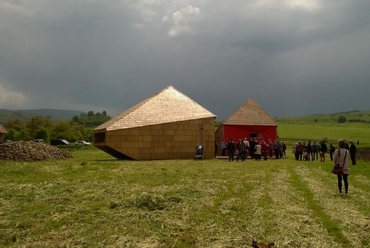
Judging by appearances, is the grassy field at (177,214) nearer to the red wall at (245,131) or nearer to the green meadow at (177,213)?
the green meadow at (177,213)

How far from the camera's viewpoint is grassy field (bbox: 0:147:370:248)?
8227 millimetres

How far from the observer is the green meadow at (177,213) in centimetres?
823

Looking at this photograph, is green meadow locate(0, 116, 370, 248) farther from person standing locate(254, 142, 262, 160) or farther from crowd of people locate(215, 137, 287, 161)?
person standing locate(254, 142, 262, 160)

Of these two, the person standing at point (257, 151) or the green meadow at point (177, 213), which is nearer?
the green meadow at point (177, 213)

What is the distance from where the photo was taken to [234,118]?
43031 mm

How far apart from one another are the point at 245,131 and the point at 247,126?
56cm

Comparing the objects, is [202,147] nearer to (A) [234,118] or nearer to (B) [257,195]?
(A) [234,118]

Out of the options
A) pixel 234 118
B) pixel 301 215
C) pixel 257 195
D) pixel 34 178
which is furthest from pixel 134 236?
pixel 234 118

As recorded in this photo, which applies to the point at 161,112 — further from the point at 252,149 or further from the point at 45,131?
the point at 45,131

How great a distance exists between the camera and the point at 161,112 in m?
36.8

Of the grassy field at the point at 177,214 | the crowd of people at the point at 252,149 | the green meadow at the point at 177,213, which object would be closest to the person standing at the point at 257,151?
the crowd of people at the point at 252,149

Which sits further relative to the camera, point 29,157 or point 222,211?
point 29,157

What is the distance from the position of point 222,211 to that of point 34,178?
9.95m

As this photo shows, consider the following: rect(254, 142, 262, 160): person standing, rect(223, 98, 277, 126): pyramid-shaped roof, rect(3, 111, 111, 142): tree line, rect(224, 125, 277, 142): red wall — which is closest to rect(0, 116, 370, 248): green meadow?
rect(254, 142, 262, 160): person standing
